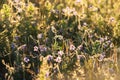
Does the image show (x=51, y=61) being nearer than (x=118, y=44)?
Yes

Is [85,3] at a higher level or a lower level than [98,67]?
higher

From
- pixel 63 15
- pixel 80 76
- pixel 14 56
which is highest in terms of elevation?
pixel 63 15

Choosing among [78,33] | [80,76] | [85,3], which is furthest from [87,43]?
[85,3]

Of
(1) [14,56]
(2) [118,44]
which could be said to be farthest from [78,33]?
(1) [14,56]

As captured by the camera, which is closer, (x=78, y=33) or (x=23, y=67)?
(x=23, y=67)

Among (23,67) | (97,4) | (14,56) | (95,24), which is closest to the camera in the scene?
(23,67)

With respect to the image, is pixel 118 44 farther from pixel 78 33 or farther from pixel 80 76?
pixel 80 76

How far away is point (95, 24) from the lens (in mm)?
4273

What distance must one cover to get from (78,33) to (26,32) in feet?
2.09

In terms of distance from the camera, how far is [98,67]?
359 centimetres

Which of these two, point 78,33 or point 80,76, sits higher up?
point 78,33

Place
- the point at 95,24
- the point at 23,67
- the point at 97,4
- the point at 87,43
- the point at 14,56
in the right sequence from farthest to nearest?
the point at 97,4, the point at 95,24, the point at 87,43, the point at 14,56, the point at 23,67

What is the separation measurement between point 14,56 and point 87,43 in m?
0.87

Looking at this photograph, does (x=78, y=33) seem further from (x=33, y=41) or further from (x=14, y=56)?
(x=14, y=56)
